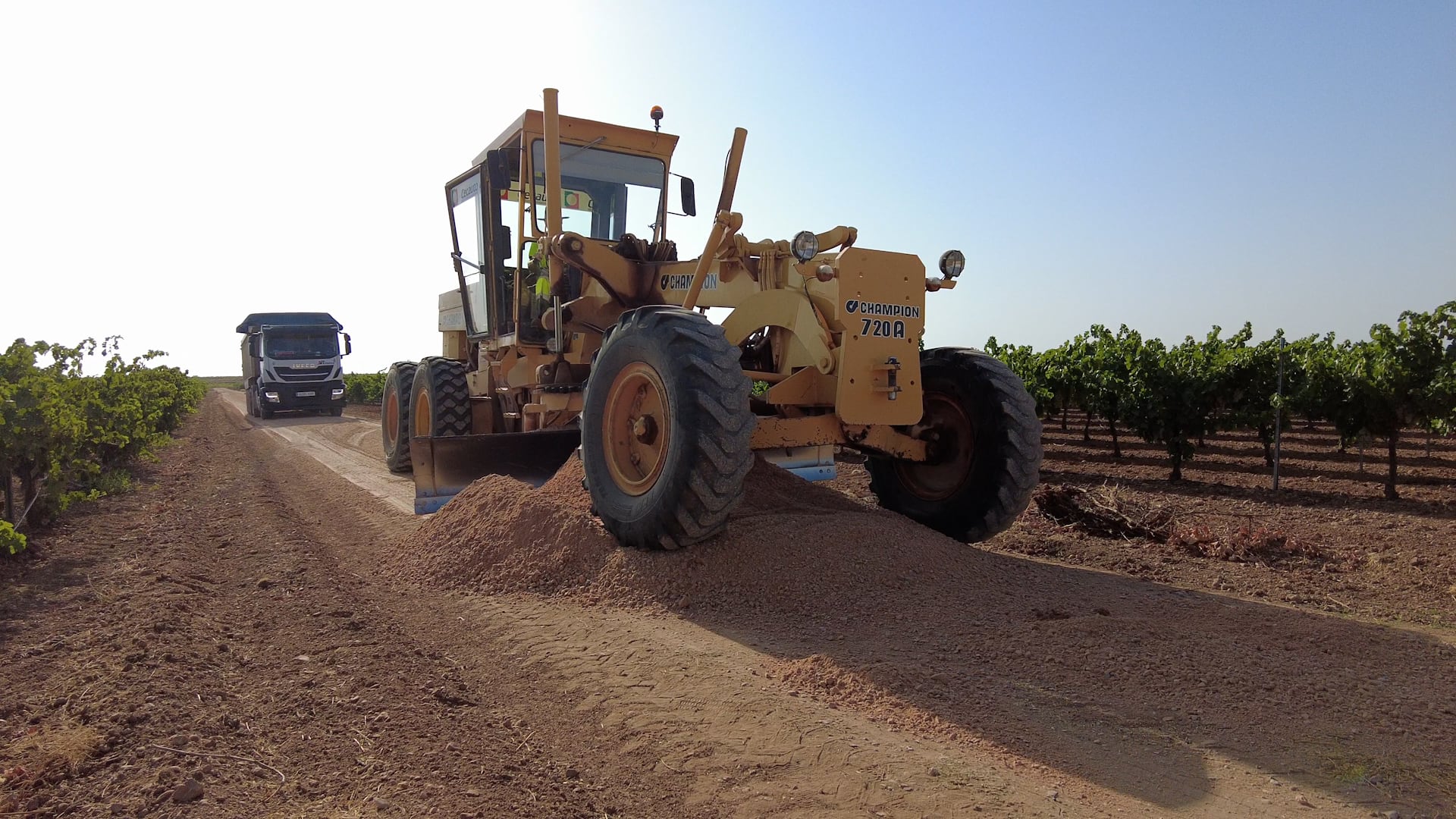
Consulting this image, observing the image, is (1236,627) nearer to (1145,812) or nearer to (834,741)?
(1145,812)

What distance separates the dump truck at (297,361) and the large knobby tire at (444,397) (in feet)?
56.7

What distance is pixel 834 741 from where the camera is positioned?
118 inches

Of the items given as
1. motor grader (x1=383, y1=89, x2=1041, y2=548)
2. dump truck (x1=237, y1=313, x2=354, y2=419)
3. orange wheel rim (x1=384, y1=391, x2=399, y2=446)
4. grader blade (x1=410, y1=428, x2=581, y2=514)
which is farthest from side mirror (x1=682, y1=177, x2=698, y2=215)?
dump truck (x1=237, y1=313, x2=354, y2=419)

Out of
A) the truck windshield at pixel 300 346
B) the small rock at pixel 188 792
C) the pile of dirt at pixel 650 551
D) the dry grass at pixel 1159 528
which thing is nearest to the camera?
the small rock at pixel 188 792

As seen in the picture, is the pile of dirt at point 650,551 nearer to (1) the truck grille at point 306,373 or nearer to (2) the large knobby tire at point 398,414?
(2) the large knobby tire at point 398,414

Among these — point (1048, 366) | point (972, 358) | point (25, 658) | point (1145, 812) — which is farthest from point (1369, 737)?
point (1048, 366)

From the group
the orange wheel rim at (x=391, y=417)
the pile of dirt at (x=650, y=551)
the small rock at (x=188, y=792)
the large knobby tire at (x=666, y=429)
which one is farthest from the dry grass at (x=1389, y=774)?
the orange wheel rim at (x=391, y=417)

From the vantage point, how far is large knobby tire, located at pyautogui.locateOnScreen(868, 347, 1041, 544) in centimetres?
577

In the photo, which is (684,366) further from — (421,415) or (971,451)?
(421,415)

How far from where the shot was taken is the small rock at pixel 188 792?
262 cm

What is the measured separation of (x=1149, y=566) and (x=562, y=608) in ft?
13.3

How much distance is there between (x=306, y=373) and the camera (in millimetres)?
24672

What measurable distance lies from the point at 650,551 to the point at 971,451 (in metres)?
2.39

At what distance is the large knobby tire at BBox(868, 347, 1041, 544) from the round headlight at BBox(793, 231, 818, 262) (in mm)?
1606
